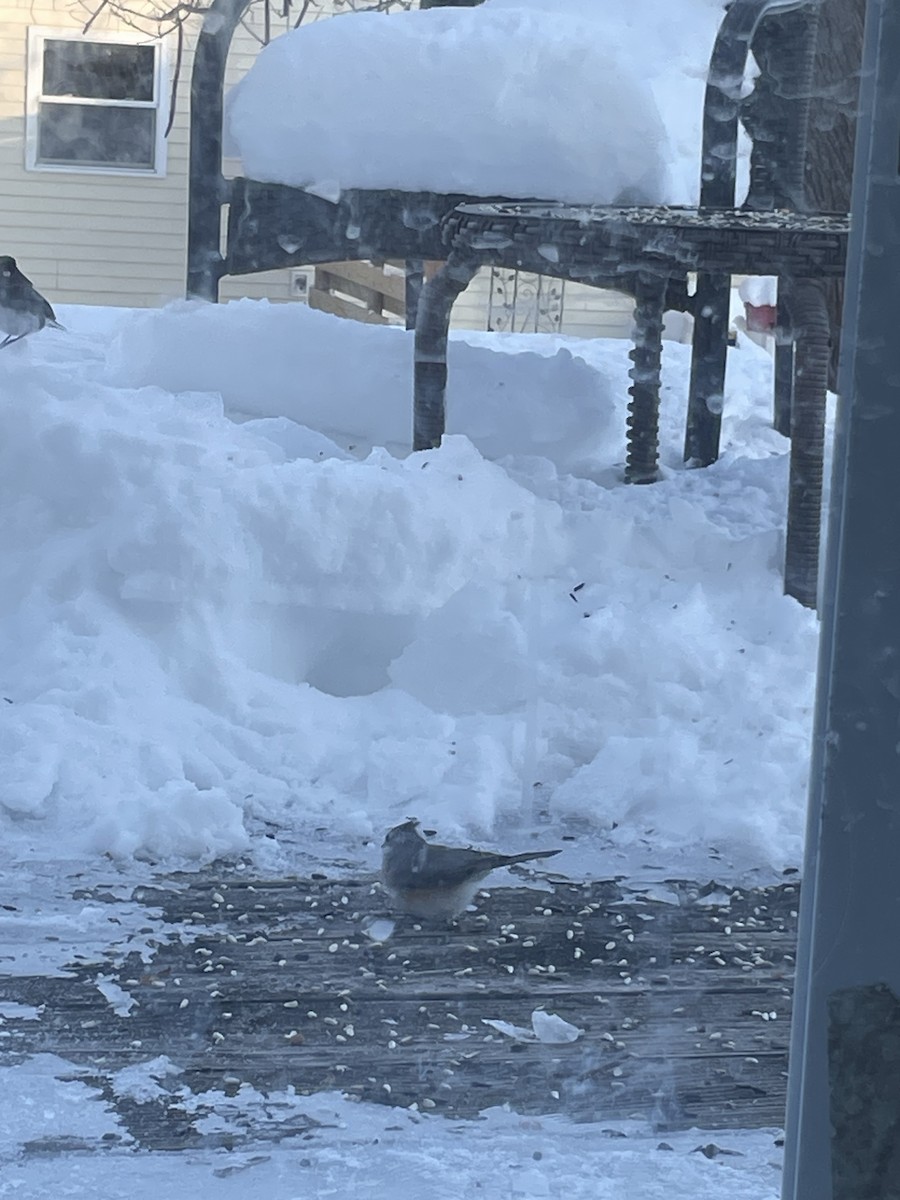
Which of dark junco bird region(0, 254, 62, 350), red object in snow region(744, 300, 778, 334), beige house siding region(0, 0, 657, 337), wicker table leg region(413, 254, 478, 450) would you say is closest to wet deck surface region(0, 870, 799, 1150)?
wicker table leg region(413, 254, 478, 450)

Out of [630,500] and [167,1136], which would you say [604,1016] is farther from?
[630,500]

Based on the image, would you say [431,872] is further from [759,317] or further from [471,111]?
[759,317]

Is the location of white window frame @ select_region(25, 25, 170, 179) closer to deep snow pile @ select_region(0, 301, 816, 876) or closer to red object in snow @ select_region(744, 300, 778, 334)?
red object in snow @ select_region(744, 300, 778, 334)

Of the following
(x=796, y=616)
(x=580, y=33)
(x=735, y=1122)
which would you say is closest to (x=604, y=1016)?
(x=735, y=1122)

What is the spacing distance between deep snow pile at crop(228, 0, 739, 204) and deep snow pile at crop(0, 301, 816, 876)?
0.67m

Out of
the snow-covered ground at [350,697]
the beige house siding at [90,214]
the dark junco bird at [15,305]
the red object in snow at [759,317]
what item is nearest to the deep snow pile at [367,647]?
the snow-covered ground at [350,697]

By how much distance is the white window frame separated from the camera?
353 inches

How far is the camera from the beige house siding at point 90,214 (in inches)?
356

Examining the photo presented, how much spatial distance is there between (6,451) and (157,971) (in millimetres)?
1452

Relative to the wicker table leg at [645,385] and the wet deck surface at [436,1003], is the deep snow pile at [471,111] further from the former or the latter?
the wet deck surface at [436,1003]

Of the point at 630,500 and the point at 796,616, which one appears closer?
the point at 796,616

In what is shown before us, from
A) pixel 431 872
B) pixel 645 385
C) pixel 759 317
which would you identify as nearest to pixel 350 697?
pixel 431 872

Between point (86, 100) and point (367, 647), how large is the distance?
23.5ft

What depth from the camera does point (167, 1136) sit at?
138 cm
